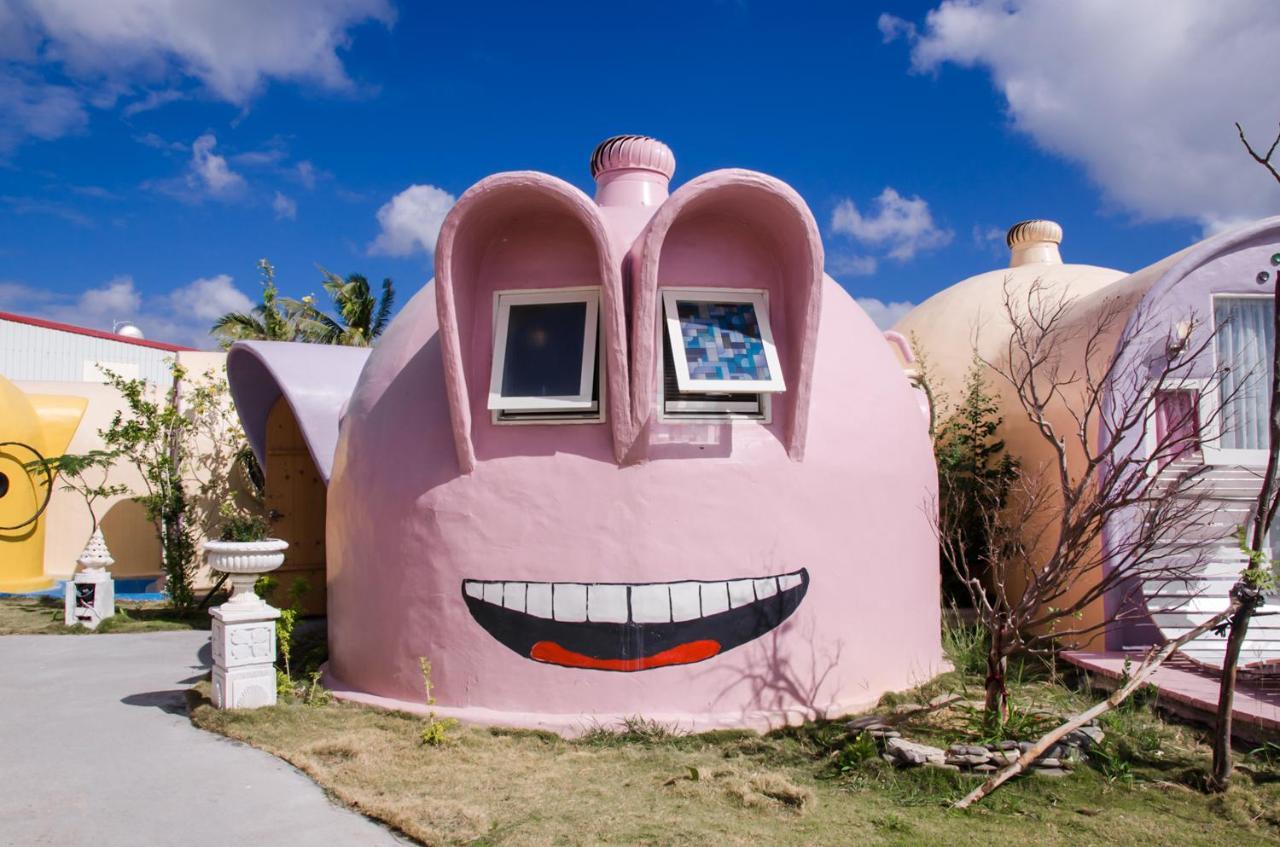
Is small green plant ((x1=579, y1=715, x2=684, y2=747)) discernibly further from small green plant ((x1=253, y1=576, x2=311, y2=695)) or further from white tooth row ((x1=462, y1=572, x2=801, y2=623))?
small green plant ((x1=253, y1=576, x2=311, y2=695))

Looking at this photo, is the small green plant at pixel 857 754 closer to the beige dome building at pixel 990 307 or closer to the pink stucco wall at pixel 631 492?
the pink stucco wall at pixel 631 492

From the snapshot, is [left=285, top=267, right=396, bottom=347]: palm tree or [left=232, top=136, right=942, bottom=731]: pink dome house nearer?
[left=232, top=136, right=942, bottom=731]: pink dome house

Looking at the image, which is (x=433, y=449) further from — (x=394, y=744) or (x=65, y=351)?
(x=65, y=351)

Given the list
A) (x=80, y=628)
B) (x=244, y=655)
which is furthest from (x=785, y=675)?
(x=80, y=628)

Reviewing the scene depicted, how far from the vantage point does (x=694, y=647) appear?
20.1 feet

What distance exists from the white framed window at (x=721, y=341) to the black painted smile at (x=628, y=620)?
137 centimetres

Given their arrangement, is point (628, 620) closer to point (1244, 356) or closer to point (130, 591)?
point (1244, 356)

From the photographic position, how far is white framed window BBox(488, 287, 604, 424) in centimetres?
628

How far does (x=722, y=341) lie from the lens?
6.41 meters

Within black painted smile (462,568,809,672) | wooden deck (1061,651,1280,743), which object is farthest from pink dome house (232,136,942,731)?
wooden deck (1061,651,1280,743)

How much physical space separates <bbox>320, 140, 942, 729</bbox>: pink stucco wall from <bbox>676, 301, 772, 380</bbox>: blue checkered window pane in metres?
0.23

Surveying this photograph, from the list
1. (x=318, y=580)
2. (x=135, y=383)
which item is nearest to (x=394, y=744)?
(x=318, y=580)

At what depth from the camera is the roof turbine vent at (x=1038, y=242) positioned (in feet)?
45.1

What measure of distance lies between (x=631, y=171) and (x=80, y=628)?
869 cm
